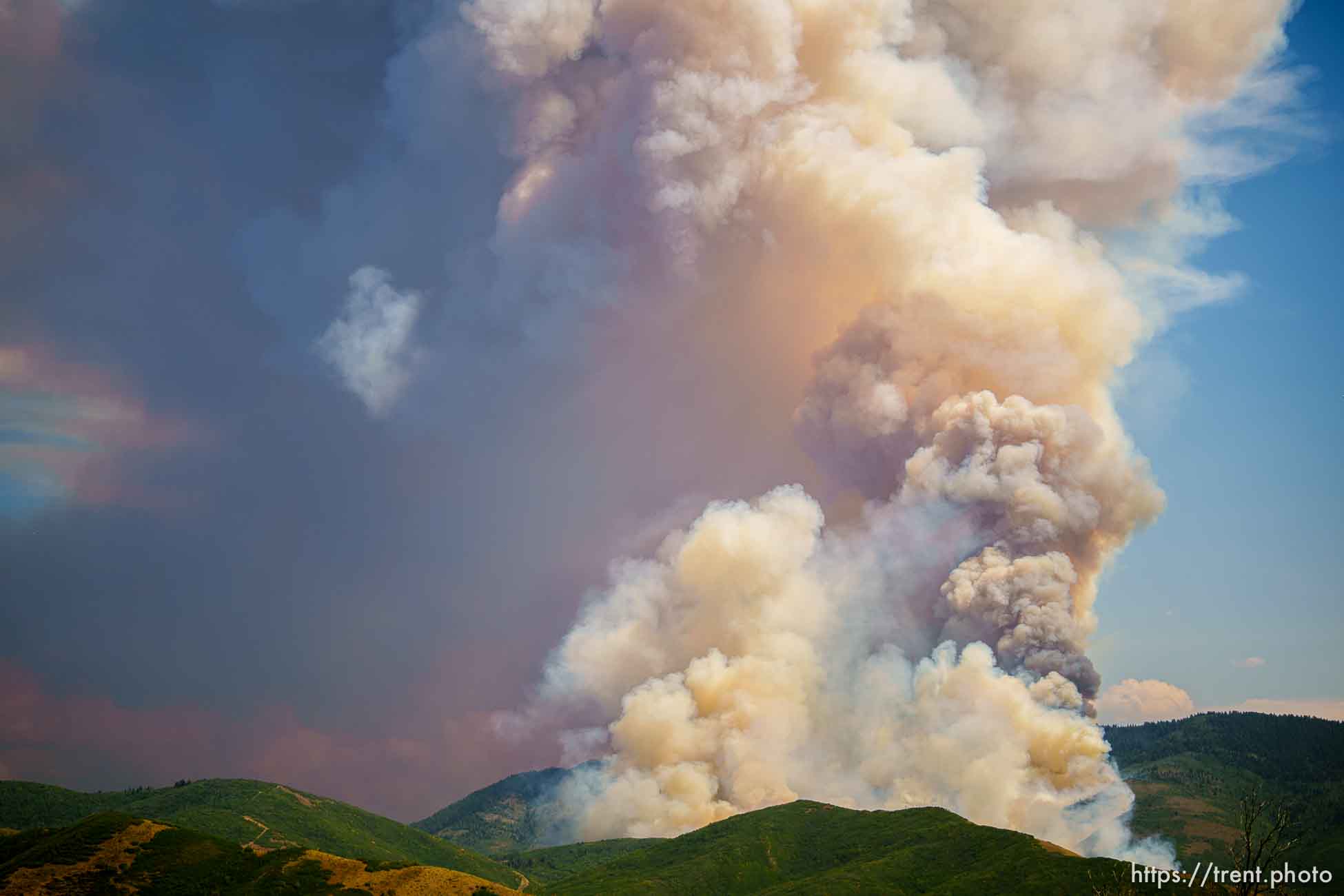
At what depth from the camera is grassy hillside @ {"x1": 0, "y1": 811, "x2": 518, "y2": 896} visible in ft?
457

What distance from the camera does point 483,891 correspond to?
150 m

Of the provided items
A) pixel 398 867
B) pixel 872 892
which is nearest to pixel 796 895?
pixel 872 892

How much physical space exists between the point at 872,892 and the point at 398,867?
313ft

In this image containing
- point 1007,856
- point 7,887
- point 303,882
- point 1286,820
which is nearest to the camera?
point 1286,820

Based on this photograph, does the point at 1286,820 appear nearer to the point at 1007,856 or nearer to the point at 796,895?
the point at 1007,856

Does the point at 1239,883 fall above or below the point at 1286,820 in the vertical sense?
below

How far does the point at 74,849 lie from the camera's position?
14512 cm

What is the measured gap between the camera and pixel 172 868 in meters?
147

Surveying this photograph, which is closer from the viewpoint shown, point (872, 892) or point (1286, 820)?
point (1286, 820)

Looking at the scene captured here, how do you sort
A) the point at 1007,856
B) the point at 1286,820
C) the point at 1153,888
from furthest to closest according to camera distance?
the point at 1007,856 → the point at 1153,888 → the point at 1286,820

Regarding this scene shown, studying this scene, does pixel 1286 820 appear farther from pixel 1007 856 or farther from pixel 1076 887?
pixel 1007 856

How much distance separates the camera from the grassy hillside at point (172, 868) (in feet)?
457

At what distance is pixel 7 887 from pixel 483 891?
215 ft

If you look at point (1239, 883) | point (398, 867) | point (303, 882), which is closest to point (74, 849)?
point (303, 882)
